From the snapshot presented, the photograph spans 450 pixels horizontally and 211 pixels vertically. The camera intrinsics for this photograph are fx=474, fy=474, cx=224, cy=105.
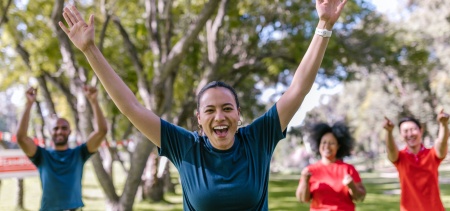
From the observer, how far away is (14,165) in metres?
9.20

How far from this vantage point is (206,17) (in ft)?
24.7

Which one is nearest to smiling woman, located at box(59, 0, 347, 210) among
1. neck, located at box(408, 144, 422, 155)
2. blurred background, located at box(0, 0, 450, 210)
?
neck, located at box(408, 144, 422, 155)

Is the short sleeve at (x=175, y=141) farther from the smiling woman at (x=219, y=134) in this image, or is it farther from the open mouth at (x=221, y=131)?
the open mouth at (x=221, y=131)

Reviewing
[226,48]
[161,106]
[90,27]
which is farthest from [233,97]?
[226,48]

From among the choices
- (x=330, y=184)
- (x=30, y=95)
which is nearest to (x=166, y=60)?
(x=30, y=95)

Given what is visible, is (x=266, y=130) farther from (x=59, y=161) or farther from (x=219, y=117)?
(x=59, y=161)

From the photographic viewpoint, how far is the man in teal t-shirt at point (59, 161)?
4.55 meters

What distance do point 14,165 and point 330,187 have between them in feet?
23.6

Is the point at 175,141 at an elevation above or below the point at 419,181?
above

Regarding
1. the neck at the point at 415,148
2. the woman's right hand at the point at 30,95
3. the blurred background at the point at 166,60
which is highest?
the blurred background at the point at 166,60

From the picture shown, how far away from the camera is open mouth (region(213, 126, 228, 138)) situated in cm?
214

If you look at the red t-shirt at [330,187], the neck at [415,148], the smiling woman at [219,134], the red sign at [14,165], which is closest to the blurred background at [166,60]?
the red sign at [14,165]

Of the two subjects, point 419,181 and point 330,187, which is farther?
point 419,181

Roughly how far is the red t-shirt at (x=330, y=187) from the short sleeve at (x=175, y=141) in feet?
6.87
